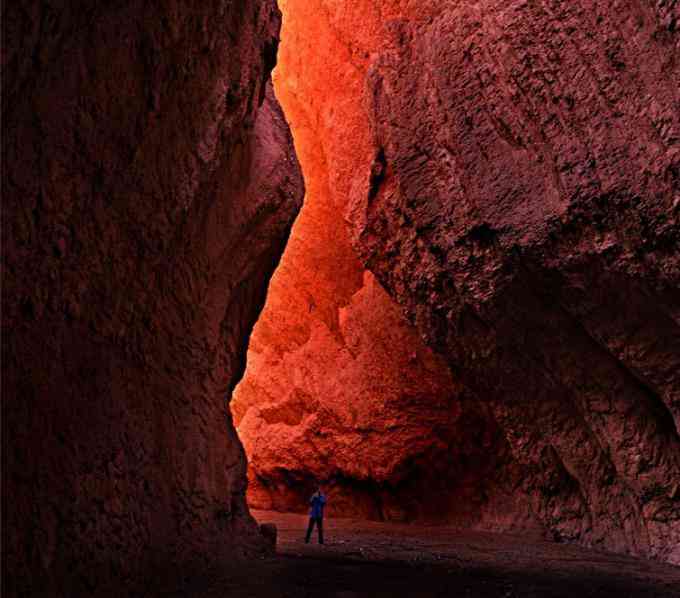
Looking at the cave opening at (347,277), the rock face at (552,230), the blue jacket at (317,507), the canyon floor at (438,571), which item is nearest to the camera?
the cave opening at (347,277)

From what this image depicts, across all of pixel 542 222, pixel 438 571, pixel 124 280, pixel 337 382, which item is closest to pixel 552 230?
pixel 542 222

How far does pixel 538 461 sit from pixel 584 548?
4.49 ft

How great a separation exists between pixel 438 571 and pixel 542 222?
160 inches

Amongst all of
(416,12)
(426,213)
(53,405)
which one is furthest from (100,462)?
(416,12)

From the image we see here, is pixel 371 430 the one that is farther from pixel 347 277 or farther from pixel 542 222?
pixel 542 222

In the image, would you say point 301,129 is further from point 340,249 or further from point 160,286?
point 160,286

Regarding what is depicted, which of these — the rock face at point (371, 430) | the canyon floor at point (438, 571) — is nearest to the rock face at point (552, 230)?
the canyon floor at point (438, 571)

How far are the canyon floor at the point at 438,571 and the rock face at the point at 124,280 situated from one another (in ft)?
1.83

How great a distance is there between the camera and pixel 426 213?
984 centimetres

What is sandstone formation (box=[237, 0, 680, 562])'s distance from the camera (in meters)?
7.86

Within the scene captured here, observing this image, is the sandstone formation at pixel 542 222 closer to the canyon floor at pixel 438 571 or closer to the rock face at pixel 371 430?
the rock face at pixel 371 430

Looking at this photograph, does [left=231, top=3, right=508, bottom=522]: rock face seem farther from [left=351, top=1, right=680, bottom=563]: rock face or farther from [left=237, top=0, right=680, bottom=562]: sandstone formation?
[left=351, top=1, right=680, bottom=563]: rock face

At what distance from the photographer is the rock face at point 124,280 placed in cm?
383

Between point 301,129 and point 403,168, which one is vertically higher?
point 301,129
